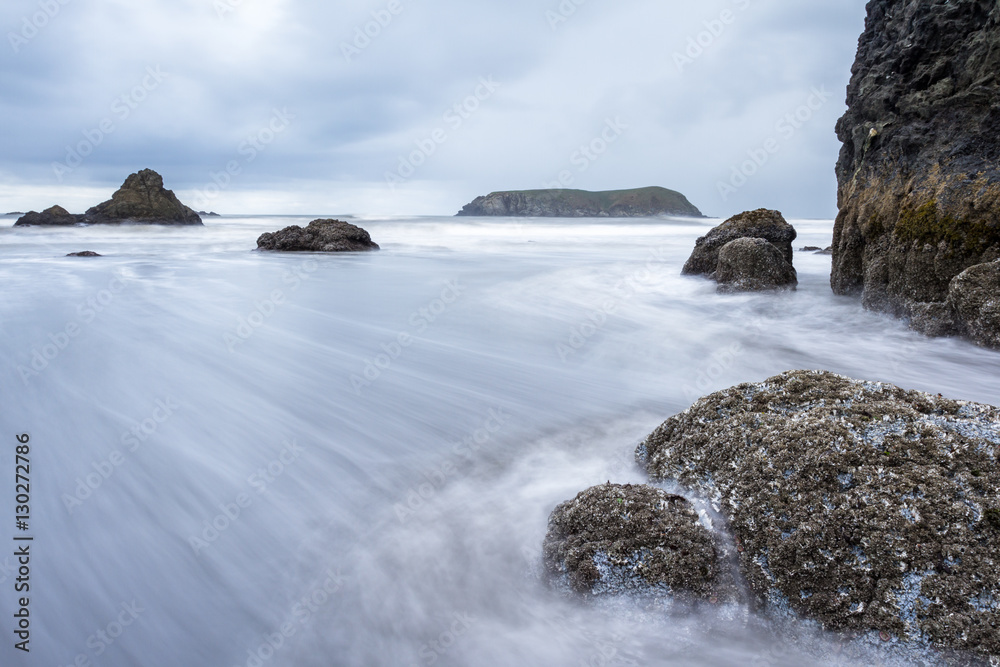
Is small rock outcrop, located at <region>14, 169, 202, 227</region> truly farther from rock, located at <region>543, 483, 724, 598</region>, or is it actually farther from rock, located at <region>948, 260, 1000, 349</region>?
rock, located at <region>948, 260, 1000, 349</region>

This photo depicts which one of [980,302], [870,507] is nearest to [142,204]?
[980,302]

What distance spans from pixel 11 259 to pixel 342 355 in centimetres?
2032

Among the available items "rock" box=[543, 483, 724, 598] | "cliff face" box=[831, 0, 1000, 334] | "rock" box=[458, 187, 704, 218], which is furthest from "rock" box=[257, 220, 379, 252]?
"rock" box=[458, 187, 704, 218]

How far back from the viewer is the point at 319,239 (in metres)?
23.8

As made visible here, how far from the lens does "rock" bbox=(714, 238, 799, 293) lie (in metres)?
10.6

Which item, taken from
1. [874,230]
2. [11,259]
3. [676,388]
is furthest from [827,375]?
[11,259]

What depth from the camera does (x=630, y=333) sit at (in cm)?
799

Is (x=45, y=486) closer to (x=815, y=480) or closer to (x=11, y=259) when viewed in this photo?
(x=815, y=480)

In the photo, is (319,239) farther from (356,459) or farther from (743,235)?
(356,459)

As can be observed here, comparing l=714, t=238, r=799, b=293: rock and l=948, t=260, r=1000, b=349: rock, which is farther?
l=714, t=238, r=799, b=293: rock

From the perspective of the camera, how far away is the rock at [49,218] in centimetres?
4344

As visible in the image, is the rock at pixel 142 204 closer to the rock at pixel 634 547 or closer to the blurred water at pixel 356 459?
the blurred water at pixel 356 459

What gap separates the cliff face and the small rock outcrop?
176 feet

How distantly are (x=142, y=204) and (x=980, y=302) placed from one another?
2262 inches
